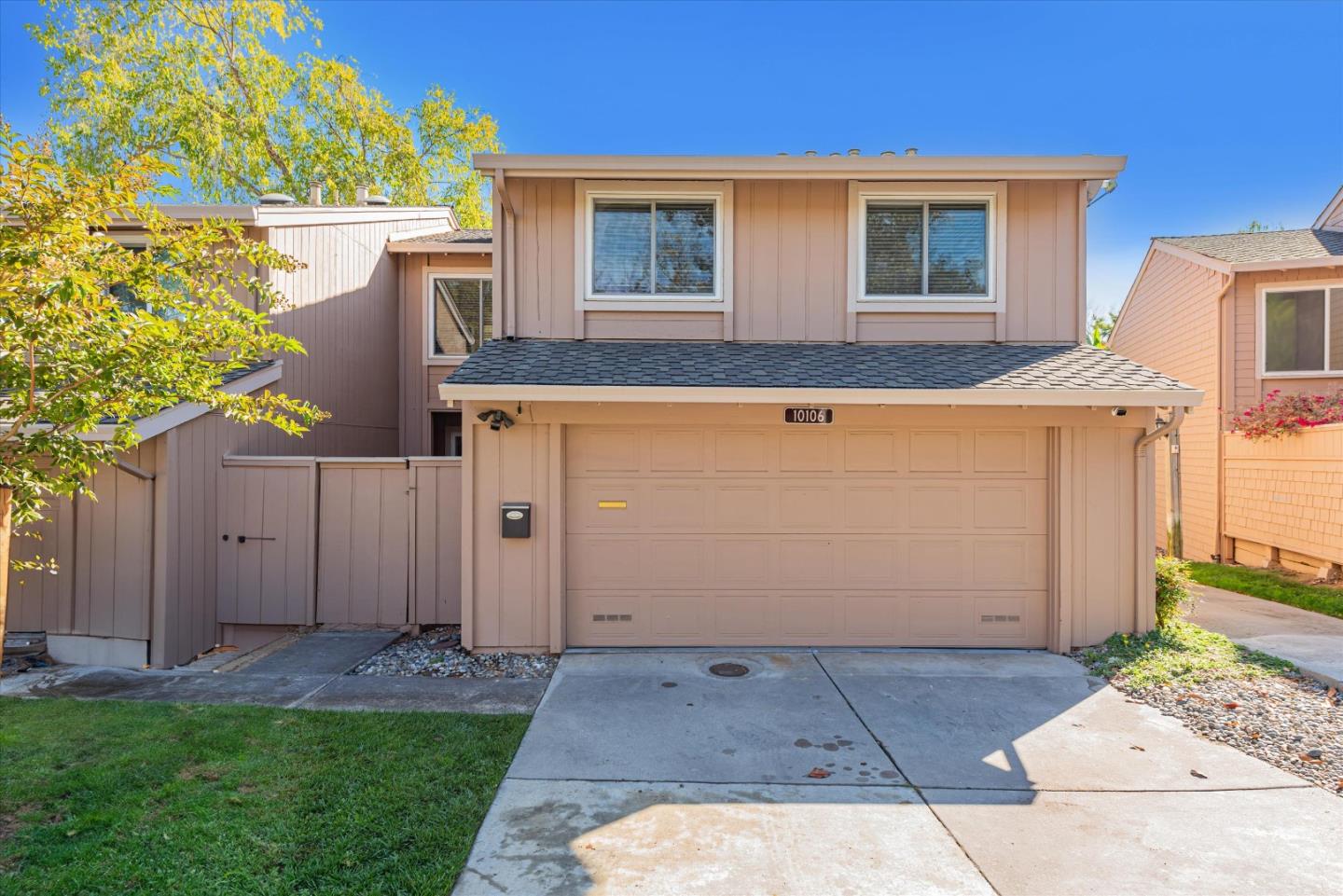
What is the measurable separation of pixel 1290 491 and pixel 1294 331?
297cm

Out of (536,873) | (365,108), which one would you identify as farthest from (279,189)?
(536,873)

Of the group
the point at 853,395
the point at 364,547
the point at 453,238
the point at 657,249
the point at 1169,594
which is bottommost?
the point at 1169,594

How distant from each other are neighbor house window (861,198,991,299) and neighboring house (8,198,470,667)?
19.2 ft

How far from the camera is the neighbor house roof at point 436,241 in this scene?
10.5m

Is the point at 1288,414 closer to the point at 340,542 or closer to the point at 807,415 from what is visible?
the point at 807,415

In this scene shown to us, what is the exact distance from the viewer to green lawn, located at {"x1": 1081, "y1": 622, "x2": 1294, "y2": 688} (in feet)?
18.6

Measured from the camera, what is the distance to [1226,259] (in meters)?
11.3

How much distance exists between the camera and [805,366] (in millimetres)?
6336

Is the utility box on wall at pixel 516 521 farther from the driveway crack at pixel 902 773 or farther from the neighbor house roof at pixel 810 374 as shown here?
the driveway crack at pixel 902 773

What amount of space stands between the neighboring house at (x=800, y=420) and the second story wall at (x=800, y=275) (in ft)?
0.09

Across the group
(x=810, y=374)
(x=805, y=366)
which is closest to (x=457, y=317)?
(x=805, y=366)

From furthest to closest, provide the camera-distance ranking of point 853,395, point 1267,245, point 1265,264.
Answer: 1. point 1267,245
2. point 1265,264
3. point 853,395

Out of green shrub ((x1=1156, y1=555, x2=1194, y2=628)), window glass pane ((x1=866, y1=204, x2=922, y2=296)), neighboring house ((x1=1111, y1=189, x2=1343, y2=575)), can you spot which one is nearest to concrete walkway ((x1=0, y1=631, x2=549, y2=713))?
window glass pane ((x1=866, y1=204, x2=922, y2=296))

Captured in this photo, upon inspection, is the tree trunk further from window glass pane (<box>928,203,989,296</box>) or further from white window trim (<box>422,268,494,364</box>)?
white window trim (<box>422,268,494,364</box>)
